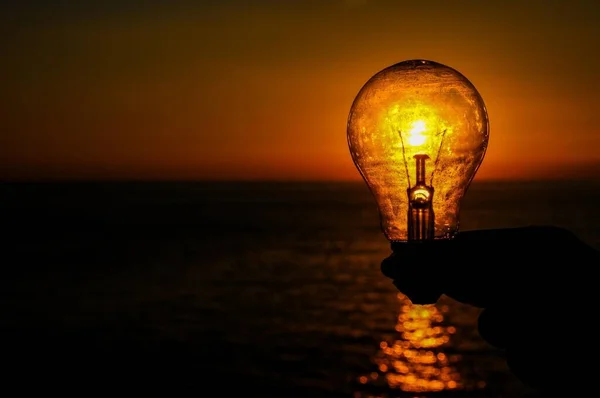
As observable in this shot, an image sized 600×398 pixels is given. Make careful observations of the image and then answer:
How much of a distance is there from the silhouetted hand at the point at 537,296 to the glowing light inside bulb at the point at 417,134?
100cm

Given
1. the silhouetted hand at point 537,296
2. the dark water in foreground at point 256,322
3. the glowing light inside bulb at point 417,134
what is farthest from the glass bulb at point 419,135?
the dark water in foreground at point 256,322

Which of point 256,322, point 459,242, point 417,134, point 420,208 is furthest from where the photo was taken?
point 256,322

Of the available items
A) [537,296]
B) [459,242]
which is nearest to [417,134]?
[459,242]

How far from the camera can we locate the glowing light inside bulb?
309 centimetres

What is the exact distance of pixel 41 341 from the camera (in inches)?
860

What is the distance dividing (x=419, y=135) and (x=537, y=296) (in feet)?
4.01

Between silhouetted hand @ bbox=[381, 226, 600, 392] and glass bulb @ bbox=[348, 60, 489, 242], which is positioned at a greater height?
glass bulb @ bbox=[348, 60, 489, 242]

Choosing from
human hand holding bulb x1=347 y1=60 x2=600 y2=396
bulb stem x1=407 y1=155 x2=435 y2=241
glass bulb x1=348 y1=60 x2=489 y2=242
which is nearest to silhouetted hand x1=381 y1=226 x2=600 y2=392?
human hand holding bulb x1=347 y1=60 x2=600 y2=396

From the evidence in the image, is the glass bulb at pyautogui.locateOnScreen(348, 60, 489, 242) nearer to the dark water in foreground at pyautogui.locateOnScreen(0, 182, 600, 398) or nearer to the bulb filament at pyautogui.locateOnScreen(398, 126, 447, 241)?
the bulb filament at pyautogui.locateOnScreen(398, 126, 447, 241)

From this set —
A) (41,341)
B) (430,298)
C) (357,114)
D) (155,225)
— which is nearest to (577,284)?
(430,298)

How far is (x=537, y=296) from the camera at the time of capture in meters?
2.00

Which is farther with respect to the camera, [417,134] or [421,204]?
[417,134]

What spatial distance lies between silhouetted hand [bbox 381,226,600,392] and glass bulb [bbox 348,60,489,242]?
0.91m

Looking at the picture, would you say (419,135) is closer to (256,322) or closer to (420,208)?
(420,208)
